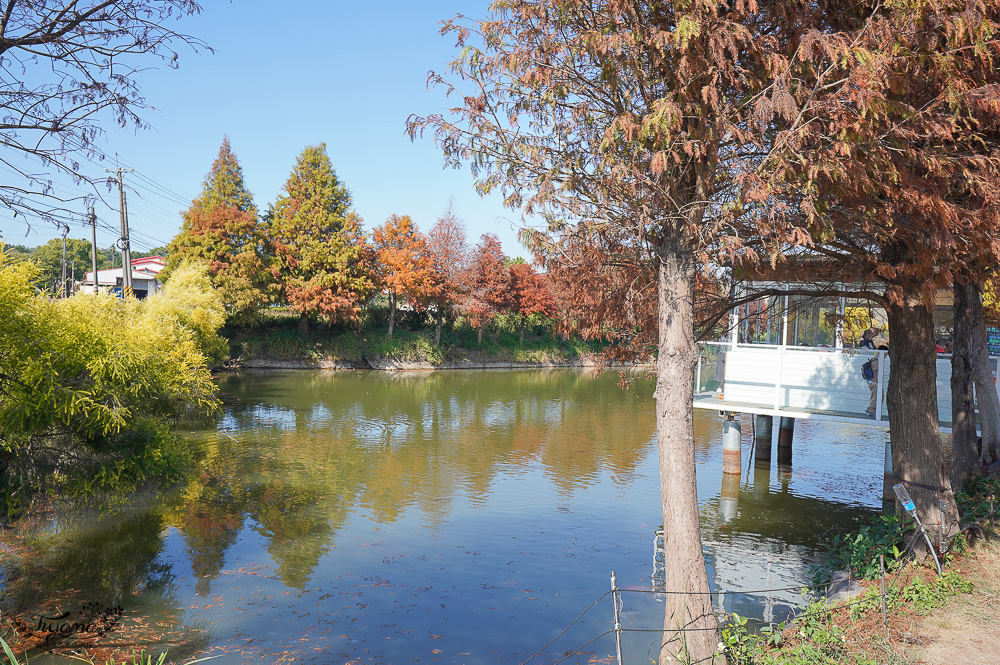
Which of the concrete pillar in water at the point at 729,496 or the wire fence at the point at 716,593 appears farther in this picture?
the concrete pillar in water at the point at 729,496

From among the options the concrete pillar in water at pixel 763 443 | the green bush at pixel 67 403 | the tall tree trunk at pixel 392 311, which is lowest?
the concrete pillar in water at pixel 763 443

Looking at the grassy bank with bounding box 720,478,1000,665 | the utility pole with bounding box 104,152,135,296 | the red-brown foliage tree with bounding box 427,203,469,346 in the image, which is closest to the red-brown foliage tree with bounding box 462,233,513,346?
the red-brown foliage tree with bounding box 427,203,469,346

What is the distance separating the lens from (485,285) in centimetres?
4456

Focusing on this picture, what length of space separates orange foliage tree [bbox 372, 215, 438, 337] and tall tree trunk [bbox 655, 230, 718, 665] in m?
34.8

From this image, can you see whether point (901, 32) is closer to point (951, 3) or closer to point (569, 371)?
point (951, 3)

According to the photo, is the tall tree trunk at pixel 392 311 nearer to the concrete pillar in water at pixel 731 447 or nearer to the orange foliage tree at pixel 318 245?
the orange foliage tree at pixel 318 245

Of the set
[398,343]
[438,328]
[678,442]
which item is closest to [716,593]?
[678,442]

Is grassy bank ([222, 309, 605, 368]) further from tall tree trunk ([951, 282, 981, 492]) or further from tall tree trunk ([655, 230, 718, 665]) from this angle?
tall tree trunk ([655, 230, 718, 665])

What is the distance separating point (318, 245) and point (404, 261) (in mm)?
5093

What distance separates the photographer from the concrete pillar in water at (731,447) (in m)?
15.8

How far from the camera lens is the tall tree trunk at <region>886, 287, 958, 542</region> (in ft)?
26.7

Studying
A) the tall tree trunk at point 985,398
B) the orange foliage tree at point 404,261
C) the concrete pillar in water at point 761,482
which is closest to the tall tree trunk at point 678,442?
the tall tree trunk at point 985,398

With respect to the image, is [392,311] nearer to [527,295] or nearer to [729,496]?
[527,295]

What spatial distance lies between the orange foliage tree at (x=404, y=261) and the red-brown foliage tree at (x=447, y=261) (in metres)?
1.24
